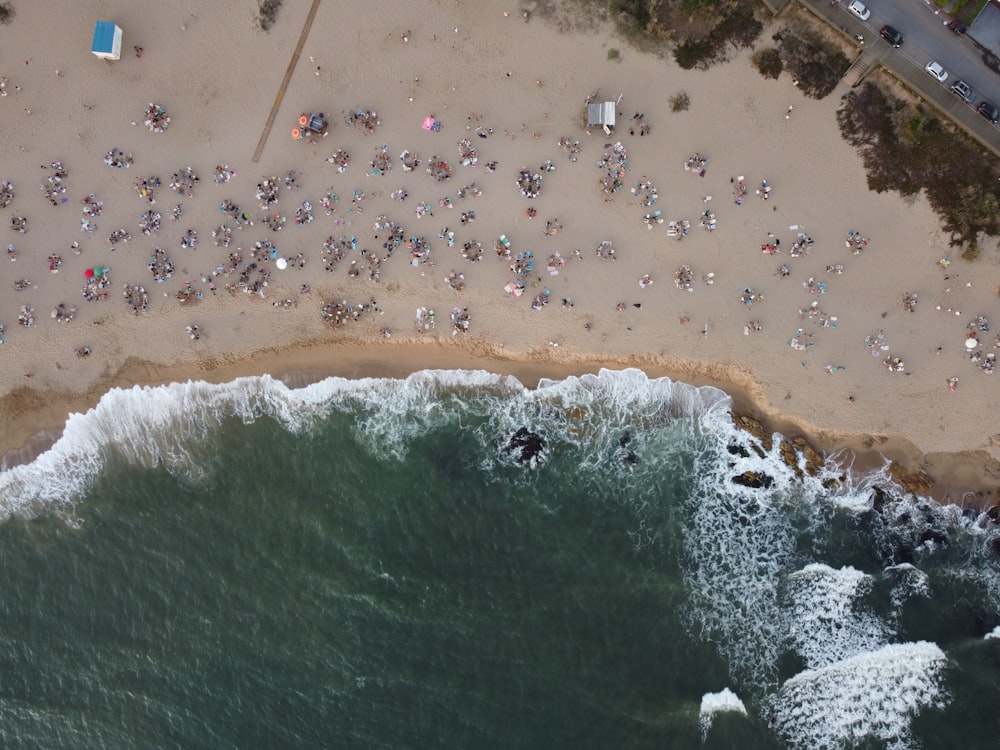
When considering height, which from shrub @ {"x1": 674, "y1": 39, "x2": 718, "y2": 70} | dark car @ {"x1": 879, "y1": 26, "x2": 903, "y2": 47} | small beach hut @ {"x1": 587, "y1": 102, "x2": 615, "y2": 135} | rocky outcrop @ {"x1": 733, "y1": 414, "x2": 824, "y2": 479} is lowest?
rocky outcrop @ {"x1": 733, "y1": 414, "x2": 824, "y2": 479}

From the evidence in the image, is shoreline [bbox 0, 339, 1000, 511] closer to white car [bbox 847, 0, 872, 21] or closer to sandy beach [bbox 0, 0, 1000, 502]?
sandy beach [bbox 0, 0, 1000, 502]

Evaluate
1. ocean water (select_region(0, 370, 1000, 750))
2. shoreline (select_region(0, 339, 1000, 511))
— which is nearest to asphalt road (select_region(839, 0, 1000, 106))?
shoreline (select_region(0, 339, 1000, 511))

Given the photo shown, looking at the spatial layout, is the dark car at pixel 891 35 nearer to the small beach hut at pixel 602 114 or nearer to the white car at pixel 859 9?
the white car at pixel 859 9

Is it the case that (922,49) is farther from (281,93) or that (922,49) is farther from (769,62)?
(281,93)

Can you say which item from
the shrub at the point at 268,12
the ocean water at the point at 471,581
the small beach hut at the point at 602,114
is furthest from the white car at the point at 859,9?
the shrub at the point at 268,12

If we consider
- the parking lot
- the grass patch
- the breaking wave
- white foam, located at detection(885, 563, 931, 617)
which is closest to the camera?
the parking lot

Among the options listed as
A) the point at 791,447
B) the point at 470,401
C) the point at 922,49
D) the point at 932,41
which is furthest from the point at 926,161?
the point at 470,401
